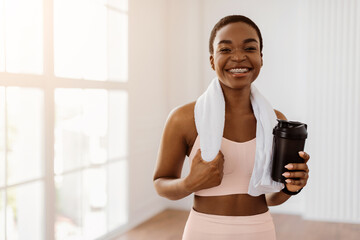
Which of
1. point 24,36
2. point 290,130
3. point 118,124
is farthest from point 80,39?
point 290,130

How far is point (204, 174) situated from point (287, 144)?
0.21 metres

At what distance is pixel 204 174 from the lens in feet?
3.49

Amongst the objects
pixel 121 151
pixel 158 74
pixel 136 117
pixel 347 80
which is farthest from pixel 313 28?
pixel 121 151

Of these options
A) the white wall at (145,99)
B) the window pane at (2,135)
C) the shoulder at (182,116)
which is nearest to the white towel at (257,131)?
the shoulder at (182,116)

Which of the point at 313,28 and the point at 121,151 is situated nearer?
the point at 121,151

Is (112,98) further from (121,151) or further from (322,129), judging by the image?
(322,129)

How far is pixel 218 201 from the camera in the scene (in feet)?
3.83

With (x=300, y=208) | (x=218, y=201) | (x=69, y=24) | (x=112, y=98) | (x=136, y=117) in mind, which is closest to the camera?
(x=218, y=201)

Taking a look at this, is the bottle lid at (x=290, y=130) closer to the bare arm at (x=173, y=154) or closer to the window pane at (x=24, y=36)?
the bare arm at (x=173, y=154)

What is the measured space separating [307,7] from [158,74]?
1585 mm

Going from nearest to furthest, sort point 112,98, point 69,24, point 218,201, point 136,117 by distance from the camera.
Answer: point 218,201 → point 69,24 → point 112,98 → point 136,117

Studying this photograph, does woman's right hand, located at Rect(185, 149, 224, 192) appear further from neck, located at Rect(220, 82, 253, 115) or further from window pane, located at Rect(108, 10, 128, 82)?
window pane, located at Rect(108, 10, 128, 82)

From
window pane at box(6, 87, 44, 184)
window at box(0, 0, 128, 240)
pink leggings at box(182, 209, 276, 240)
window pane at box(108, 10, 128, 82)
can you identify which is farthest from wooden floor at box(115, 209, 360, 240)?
pink leggings at box(182, 209, 276, 240)

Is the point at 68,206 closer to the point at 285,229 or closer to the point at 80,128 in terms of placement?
the point at 80,128
